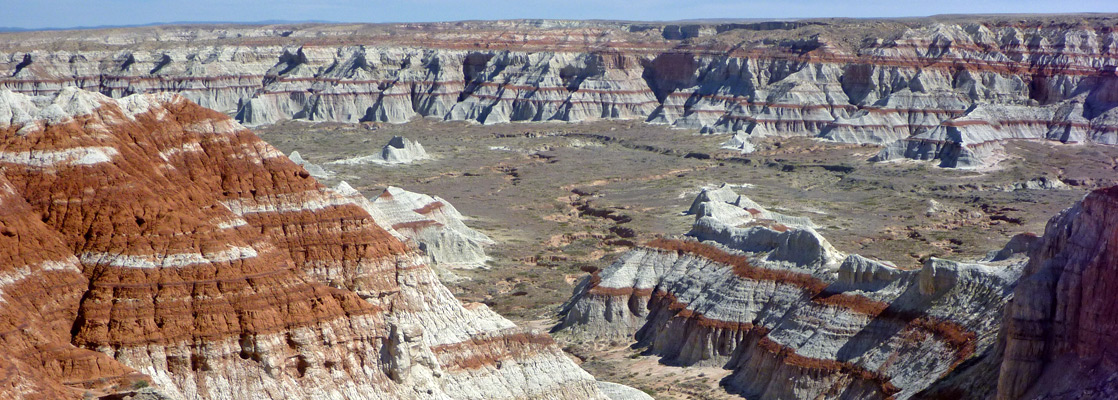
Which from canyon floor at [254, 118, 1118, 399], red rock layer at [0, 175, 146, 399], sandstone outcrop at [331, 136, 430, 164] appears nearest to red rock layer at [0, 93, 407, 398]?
red rock layer at [0, 175, 146, 399]

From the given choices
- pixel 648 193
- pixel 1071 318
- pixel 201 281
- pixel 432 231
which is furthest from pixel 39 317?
pixel 648 193

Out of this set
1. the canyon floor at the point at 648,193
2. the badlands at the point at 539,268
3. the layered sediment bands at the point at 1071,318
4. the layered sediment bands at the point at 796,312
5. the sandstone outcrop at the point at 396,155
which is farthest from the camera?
the sandstone outcrop at the point at 396,155

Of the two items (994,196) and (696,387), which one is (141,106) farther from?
(994,196)

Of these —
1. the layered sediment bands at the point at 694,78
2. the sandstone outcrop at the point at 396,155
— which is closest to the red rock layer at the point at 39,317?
the sandstone outcrop at the point at 396,155

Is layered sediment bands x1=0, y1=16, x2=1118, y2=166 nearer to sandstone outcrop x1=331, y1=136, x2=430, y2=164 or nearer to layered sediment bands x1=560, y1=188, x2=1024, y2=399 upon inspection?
sandstone outcrop x1=331, y1=136, x2=430, y2=164

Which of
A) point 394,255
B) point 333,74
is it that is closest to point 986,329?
point 394,255

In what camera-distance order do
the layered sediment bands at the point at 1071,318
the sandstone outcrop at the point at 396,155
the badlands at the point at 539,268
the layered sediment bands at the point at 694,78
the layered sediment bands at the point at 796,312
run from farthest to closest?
1. the layered sediment bands at the point at 694,78
2. the sandstone outcrop at the point at 396,155
3. the layered sediment bands at the point at 796,312
4. the layered sediment bands at the point at 1071,318
5. the badlands at the point at 539,268

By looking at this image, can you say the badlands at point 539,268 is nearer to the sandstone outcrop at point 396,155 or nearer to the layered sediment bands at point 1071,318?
the layered sediment bands at point 1071,318
